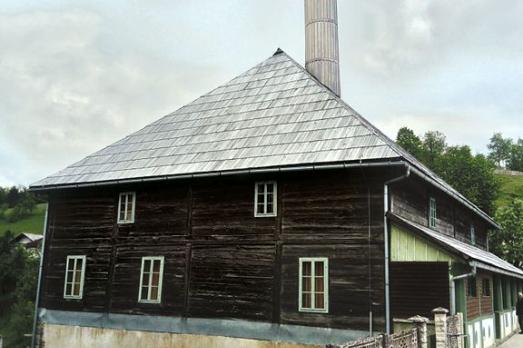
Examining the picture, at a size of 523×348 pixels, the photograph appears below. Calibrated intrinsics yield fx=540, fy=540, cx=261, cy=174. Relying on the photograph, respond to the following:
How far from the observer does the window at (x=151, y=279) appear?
1605 cm

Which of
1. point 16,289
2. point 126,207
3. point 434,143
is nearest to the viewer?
point 126,207

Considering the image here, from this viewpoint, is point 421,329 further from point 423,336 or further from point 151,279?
point 151,279

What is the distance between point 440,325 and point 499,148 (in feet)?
359

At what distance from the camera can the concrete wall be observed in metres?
14.2

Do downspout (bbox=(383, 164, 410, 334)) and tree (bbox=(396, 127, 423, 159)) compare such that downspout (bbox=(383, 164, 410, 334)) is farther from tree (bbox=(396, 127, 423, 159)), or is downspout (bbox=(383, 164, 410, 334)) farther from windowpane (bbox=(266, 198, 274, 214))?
tree (bbox=(396, 127, 423, 159))

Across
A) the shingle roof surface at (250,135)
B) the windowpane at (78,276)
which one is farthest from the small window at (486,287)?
the windowpane at (78,276)

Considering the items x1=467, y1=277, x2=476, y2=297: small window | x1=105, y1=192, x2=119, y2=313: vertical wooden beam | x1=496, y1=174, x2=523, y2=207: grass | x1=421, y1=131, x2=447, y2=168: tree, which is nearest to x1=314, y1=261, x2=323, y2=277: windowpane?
x1=467, y1=277, x2=476, y2=297: small window

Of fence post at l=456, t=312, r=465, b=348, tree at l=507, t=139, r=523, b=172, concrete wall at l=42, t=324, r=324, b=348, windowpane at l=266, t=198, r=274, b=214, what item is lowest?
concrete wall at l=42, t=324, r=324, b=348

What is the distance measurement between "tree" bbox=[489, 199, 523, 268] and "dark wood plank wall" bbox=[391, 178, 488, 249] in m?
15.6

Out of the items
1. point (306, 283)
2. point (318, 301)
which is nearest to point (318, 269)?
point (306, 283)

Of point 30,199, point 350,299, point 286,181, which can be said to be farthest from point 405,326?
point 30,199

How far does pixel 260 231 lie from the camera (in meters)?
14.6

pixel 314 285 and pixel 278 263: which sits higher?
pixel 278 263

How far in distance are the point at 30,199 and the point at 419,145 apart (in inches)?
2469
